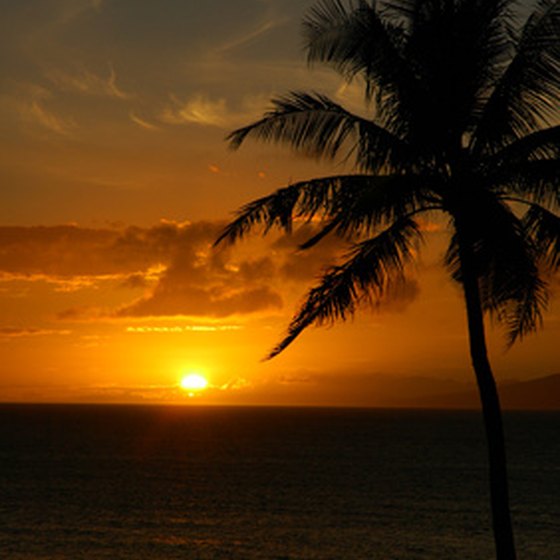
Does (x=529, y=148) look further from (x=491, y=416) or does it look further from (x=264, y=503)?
(x=264, y=503)

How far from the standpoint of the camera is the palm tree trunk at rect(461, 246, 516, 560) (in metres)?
14.4

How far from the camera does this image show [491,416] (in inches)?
587

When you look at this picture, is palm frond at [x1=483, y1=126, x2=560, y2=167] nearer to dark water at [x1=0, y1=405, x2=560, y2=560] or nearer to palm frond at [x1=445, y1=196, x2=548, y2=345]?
palm frond at [x1=445, y1=196, x2=548, y2=345]

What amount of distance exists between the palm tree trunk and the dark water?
2692 centimetres

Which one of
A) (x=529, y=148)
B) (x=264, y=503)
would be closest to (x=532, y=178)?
(x=529, y=148)

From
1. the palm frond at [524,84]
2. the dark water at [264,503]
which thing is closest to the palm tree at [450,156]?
the palm frond at [524,84]

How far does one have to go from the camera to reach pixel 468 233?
49.2ft

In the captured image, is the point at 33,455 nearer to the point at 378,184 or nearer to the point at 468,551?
the point at 468,551

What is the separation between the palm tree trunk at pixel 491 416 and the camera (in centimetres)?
1442

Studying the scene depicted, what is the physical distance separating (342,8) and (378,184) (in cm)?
381

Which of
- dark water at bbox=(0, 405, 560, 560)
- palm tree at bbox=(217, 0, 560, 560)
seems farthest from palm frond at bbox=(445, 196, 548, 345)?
dark water at bbox=(0, 405, 560, 560)

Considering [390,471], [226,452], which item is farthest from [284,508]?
[226,452]

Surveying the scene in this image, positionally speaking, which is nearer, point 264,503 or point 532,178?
point 532,178

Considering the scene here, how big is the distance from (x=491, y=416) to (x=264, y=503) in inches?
1936
